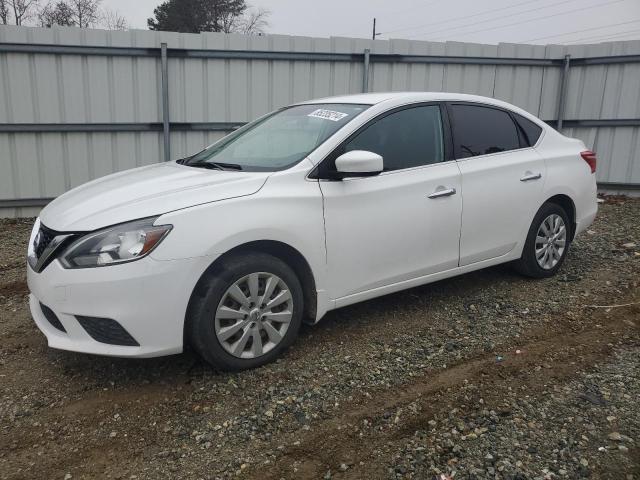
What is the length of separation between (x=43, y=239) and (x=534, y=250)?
3.83 metres

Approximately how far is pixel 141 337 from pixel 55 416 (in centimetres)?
63

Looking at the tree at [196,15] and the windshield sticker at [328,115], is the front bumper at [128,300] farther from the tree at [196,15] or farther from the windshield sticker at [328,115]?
the tree at [196,15]

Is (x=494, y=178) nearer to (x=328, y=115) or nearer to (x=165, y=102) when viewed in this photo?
(x=328, y=115)

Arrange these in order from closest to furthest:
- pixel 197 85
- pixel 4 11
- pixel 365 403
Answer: pixel 365 403 < pixel 197 85 < pixel 4 11

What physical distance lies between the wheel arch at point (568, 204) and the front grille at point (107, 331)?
364 centimetres

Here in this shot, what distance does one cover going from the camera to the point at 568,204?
4973 millimetres

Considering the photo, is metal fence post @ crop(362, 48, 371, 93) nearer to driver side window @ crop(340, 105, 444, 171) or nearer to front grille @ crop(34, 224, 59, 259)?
driver side window @ crop(340, 105, 444, 171)

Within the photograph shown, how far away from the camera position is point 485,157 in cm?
436

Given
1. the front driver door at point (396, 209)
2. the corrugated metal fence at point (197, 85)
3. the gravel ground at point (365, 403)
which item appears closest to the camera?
the gravel ground at point (365, 403)

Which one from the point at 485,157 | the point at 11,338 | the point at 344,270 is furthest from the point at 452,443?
the point at 11,338

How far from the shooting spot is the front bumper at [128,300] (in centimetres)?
285

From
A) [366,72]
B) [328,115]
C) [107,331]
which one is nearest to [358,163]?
[328,115]

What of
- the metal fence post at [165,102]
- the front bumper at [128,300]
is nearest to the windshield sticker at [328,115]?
the front bumper at [128,300]

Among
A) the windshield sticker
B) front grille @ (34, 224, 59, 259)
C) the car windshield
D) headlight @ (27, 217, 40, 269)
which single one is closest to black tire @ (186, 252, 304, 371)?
the car windshield
